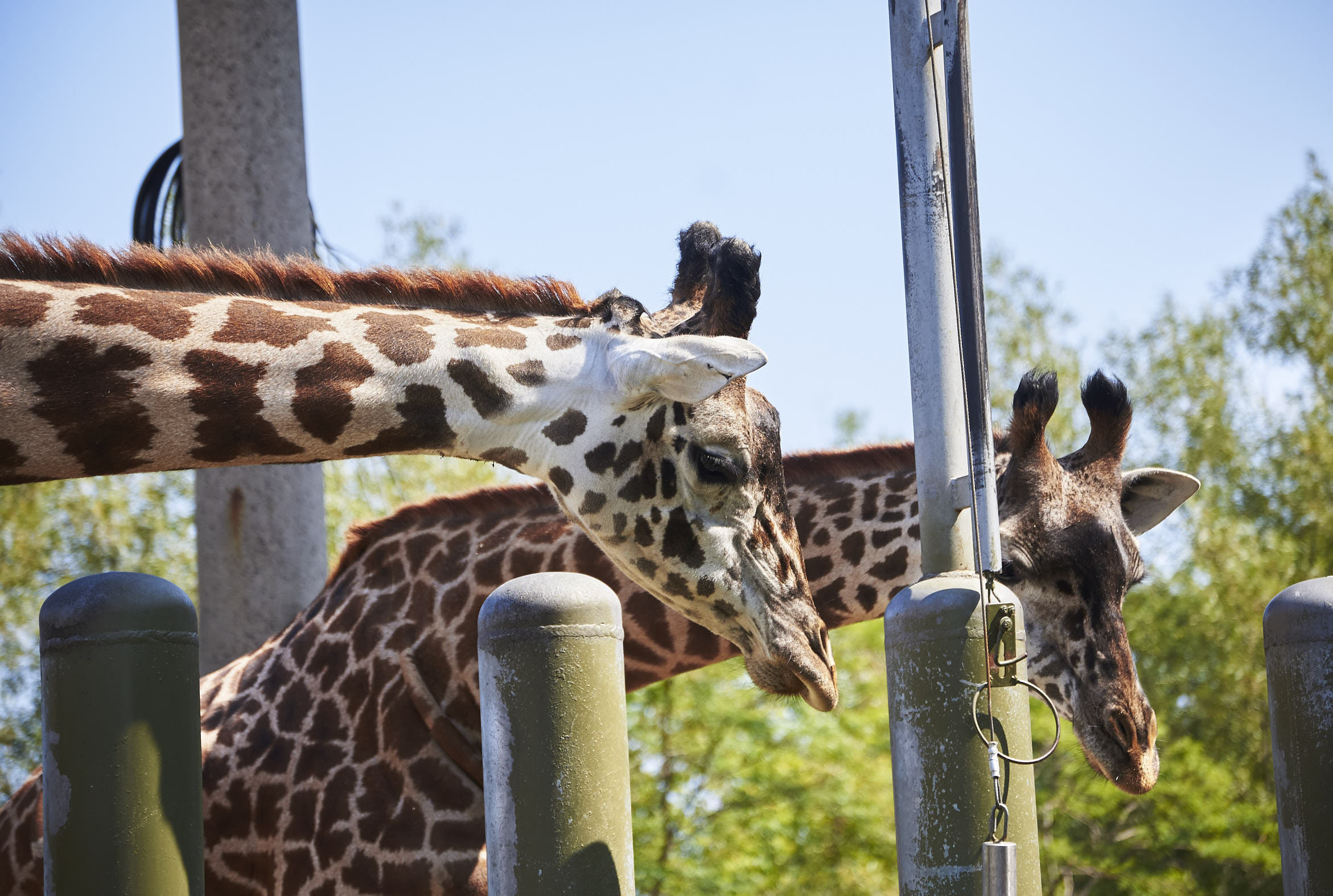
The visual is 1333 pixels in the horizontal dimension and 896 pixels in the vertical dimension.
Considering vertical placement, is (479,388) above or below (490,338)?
below

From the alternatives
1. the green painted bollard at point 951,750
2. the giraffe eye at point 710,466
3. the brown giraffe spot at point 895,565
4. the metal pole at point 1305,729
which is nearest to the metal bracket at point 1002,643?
the green painted bollard at point 951,750

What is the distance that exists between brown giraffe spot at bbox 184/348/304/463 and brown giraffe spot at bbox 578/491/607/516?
2.97 ft

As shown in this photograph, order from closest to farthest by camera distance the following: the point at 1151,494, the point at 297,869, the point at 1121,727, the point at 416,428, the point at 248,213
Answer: the point at 416,428 < the point at 297,869 < the point at 1121,727 < the point at 1151,494 < the point at 248,213

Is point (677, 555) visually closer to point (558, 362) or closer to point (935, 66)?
point (558, 362)

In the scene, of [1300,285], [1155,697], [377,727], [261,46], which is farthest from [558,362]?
[1300,285]

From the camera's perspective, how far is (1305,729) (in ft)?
9.02

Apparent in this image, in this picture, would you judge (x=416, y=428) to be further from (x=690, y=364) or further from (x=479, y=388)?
(x=690, y=364)

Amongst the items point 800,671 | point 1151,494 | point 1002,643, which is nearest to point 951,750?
point 1002,643

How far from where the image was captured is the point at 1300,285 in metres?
16.4

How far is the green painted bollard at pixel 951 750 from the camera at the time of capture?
245 cm

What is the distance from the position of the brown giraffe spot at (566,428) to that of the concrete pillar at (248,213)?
2.71m

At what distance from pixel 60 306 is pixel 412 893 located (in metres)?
2.20

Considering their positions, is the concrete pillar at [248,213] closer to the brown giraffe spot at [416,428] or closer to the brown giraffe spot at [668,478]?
the brown giraffe spot at [416,428]

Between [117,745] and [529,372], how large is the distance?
1.61m
